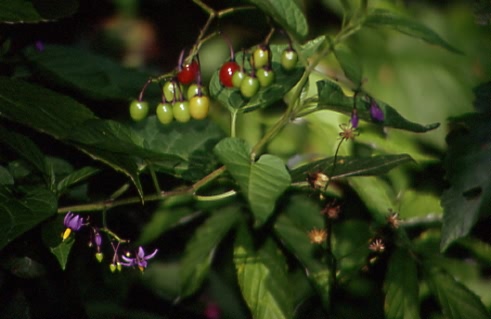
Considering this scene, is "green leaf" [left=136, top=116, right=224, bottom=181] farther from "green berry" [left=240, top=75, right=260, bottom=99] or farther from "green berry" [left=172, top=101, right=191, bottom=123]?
"green berry" [left=240, top=75, right=260, bottom=99]

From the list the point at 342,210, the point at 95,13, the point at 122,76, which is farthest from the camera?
the point at 95,13

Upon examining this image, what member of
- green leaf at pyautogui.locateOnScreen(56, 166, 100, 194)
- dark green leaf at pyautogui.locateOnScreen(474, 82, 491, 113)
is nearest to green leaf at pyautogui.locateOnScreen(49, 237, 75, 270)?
green leaf at pyautogui.locateOnScreen(56, 166, 100, 194)

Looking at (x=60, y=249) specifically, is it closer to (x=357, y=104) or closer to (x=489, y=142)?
(x=357, y=104)

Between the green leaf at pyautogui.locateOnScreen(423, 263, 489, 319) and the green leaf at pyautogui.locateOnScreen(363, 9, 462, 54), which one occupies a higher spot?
the green leaf at pyautogui.locateOnScreen(363, 9, 462, 54)

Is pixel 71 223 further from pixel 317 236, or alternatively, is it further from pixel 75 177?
pixel 317 236

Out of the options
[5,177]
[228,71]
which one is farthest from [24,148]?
[228,71]

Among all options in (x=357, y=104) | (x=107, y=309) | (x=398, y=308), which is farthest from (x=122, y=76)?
(x=398, y=308)

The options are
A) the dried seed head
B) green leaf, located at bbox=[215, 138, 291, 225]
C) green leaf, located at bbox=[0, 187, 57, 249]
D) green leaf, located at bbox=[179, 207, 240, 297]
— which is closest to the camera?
green leaf, located at bbox=[215, 138, 291, 225]
